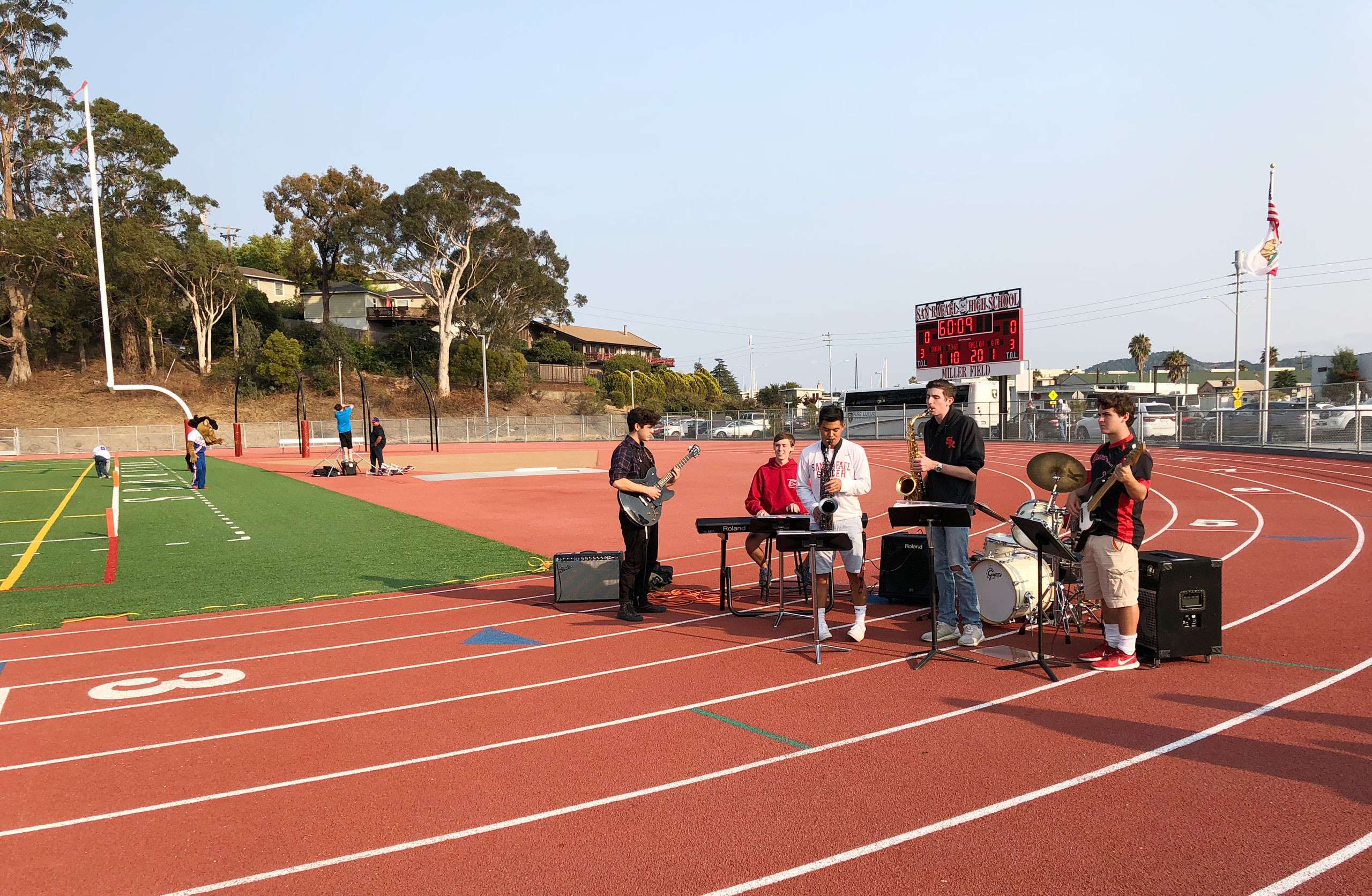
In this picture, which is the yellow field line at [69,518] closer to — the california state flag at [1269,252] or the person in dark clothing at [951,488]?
the person in dark clothing at [951,488]

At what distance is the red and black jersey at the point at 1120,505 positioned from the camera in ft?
20.9

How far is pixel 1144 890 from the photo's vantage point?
3.62 meters

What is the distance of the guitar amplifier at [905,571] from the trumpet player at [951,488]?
1397 mm

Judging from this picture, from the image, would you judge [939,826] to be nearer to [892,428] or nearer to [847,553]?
[847,553]

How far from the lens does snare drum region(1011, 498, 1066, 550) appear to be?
777 centimetres

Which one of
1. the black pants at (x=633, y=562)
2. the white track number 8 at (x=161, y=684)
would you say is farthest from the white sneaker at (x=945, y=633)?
the white track number 8 at (x=161, y=684)

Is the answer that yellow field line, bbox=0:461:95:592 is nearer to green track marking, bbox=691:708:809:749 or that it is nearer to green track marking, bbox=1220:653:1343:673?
green track marking, bbox=691:708:809:749

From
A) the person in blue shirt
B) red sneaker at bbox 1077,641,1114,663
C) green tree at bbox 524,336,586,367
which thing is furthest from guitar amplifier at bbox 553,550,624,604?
green tree at bbox 524,336,586,367

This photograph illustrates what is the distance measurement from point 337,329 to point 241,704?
6382 centimetres

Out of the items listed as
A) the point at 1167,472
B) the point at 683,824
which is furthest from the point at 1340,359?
the point at 683,824

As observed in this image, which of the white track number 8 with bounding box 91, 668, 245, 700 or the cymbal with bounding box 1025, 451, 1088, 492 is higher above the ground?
the cymbal with bounding box 1025, 451, 1088, 492

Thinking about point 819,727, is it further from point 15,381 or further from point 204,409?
point 15,381

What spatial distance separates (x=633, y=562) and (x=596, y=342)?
86.9 metres

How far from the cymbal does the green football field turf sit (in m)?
7.20
